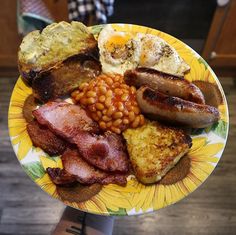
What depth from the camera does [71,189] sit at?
47.4 inches

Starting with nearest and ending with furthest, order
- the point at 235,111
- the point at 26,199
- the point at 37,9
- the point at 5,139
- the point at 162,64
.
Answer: the point at 162,64 < the point at 37,9 < the point at 26,199 < the point at 5,139 < the point at 235,111

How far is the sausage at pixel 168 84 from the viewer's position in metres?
1.30

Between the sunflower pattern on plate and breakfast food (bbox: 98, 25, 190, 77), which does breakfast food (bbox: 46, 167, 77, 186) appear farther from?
breakfast food (bbox: 98, 25, 190, 77)

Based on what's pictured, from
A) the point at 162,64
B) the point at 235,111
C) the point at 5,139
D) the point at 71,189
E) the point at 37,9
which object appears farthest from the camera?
the point at 235,111

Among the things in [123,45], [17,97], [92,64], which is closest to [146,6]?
[123,45]

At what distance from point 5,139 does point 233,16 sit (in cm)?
181

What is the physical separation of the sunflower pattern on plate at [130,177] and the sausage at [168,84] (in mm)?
157

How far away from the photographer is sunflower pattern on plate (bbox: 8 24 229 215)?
3.85 ft

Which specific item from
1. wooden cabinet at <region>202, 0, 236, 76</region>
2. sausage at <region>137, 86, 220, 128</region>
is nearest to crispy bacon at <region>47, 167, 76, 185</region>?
sausage at <region>137, 86, 220, 128</region>

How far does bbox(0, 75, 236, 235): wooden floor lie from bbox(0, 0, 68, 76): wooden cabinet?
80 cm

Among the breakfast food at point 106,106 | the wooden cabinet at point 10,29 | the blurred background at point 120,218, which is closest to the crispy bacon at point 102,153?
the breakfast food at point 106,106

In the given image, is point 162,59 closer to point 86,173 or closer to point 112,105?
point 112,105

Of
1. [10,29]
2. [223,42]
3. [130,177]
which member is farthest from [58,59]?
[223,42]

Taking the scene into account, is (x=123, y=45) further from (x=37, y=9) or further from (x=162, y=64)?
(x=37, y=9)
